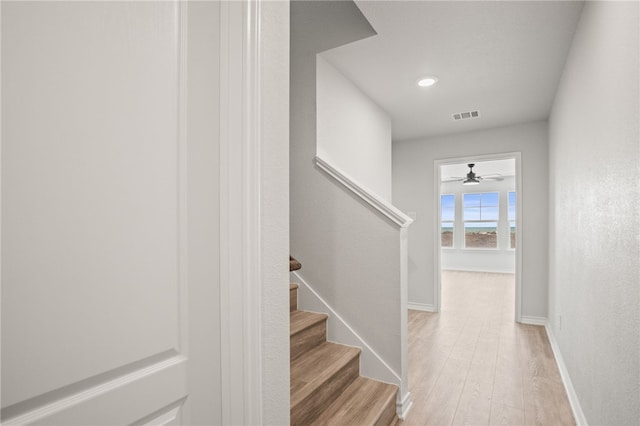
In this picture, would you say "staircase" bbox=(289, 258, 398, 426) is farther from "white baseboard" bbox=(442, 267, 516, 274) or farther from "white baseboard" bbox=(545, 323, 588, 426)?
"white baseboard" bbox=(442, 267, 516, 274)

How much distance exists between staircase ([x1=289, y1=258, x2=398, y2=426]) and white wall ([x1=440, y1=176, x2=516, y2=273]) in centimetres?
726

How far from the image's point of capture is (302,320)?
2133mm

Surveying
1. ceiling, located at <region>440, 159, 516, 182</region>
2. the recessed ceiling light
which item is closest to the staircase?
the recessed ceiling light

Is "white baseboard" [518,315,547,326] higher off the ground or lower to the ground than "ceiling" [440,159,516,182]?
lower

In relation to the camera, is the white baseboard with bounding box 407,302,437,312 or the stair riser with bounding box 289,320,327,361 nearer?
the stair riser with bounding box 289,320,327,361

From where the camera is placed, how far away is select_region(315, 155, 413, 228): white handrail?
2.03m

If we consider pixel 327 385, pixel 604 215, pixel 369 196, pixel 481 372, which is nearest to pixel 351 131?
pixel 369 196

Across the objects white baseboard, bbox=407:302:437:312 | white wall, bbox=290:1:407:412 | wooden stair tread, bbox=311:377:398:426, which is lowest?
white baseboard, bbox=407:302:437:312

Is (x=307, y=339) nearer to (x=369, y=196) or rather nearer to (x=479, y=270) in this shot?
(x=369, y=196)

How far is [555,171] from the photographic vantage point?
310 centimetres

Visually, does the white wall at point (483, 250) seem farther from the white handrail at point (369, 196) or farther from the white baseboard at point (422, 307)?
the white handrail at point (369, 196)

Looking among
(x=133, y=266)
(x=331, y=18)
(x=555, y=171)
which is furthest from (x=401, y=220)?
(x=555, y=171)

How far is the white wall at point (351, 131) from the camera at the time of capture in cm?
250

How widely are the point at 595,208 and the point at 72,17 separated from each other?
6.91ft
